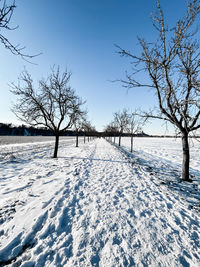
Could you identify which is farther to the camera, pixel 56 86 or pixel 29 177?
pixel 56 86

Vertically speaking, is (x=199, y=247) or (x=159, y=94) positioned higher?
(x=159, y=94)

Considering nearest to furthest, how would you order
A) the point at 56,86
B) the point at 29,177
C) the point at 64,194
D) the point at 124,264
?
1. the point at 124,264
2. the point at 64,194
3. the point at 29,177
4. the point at 56,86

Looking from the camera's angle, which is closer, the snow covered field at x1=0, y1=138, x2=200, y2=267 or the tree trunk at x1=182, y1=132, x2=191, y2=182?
the snow covered field at x1=0, y1=138, x2=200, y2=267

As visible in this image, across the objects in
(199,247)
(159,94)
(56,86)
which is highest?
(56,86)

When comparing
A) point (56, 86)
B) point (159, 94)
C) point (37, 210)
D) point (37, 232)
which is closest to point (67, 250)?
point (37, 232)

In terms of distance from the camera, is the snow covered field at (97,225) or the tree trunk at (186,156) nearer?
the snow covered field at (97,225)

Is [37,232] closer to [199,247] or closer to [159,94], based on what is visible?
[199,247]

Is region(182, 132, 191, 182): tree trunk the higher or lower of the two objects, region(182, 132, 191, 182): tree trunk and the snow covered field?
the higher

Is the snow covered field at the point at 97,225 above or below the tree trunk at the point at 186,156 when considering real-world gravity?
below

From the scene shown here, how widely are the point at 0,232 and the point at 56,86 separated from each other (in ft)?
31.4

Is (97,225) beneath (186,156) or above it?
beneath

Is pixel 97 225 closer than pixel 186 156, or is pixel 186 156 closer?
pixel 97 225

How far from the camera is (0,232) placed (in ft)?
7.39

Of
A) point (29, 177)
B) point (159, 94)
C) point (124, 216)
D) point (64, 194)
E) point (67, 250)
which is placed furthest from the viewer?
point (159, 94)
